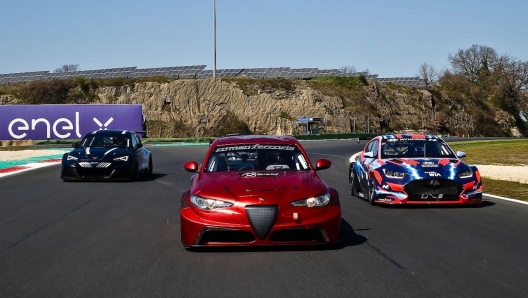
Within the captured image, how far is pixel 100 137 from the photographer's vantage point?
63.4 ft

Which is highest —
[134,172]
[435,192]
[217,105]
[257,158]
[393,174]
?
[257,158]

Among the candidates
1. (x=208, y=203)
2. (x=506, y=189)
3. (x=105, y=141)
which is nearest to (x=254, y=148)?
(x=208, y=203)

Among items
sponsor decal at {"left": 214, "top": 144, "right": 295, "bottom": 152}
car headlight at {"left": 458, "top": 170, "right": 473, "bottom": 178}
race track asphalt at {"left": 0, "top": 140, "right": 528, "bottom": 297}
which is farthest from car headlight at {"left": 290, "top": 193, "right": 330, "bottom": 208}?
car headlight at {"left": 458, "top": 170, "right": 473, "bottom": 178}

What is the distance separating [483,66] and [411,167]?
4080 inches

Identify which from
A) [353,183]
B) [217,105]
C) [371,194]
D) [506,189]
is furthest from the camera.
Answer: [217,105]

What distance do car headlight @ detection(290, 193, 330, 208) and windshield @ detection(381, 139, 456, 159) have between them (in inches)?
219

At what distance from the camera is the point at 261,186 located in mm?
7703

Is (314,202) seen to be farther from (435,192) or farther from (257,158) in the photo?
(435,192)

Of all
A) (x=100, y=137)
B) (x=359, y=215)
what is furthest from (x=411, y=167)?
(x=100, y=137)

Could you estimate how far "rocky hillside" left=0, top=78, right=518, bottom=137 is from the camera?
80438mm

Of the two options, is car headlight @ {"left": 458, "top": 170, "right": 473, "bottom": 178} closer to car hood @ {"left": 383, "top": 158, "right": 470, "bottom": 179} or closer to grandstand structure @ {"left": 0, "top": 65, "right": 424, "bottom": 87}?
car hood @ {"left": 383, "top": 158, "right": 470, "bottom": 179}

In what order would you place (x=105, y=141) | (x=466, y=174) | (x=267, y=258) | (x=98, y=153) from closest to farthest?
(x=267, y=258), (x=466, y=174), (x=98, y=153), (x=105, y=141)

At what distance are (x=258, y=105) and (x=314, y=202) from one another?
2995 inches

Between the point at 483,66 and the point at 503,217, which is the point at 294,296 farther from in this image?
the point at 483,66
